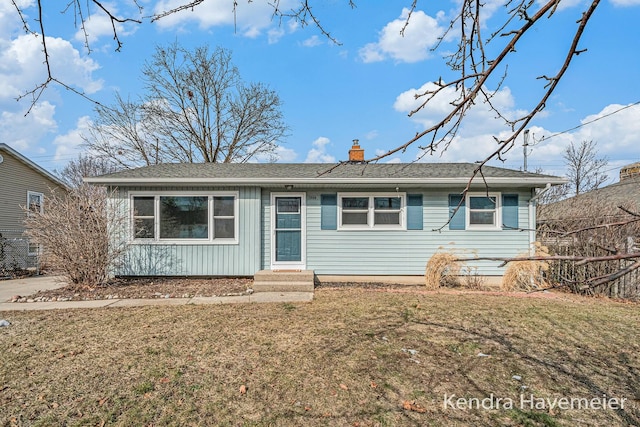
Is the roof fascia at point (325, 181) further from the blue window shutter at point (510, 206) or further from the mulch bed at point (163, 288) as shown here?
the mulch bed at point (163, 288)

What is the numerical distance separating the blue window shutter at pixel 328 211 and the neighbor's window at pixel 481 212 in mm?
3250

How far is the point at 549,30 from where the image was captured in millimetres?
2203

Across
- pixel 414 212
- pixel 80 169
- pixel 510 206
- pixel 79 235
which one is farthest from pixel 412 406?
pixel 80 169

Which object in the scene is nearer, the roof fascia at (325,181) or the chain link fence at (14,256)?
the roof fascia at (325,181)

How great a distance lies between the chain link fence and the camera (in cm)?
1072

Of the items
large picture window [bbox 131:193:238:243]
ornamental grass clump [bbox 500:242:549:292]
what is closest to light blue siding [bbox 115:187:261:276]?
large picture window [bbox 131:193:238:243]

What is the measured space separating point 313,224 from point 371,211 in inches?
58.2

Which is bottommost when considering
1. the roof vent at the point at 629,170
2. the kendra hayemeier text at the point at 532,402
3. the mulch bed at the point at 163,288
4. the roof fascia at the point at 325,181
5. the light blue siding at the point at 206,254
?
the kendra hayemeier text at the point at 532,402

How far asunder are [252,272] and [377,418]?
240 inches

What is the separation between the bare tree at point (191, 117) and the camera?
1927 cm

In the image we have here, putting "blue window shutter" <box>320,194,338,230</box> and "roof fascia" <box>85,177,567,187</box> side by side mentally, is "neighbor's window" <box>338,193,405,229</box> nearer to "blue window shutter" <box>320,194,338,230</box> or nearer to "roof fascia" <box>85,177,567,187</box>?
"blue window shutter" <box>320,194,338,230</box>

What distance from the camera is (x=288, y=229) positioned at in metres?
Answer: 8.73

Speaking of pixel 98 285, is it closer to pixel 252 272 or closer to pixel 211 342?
pixel 252 272

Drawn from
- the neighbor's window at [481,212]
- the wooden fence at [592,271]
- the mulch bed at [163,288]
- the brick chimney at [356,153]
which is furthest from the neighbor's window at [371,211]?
the wooden fence at [592,271]
